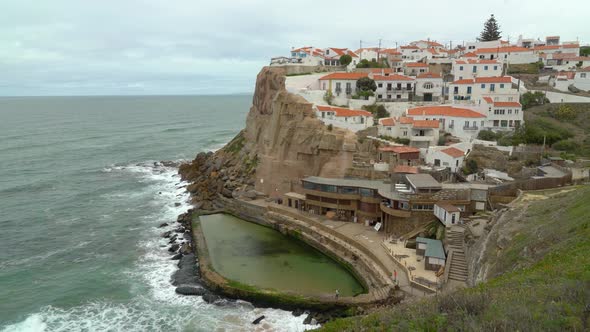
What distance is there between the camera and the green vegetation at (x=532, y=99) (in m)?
46.7

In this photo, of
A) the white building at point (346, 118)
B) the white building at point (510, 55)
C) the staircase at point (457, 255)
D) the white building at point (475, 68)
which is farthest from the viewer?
the white building at point (510, 55)

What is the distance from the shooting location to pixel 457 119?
4197cm

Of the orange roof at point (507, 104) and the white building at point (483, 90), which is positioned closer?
the orange roof at point (507, 104)

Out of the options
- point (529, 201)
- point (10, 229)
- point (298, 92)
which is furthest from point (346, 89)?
point (10, 229)

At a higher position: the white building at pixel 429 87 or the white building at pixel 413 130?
the white building at pixel 429 87

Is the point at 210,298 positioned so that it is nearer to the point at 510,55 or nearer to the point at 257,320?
the point at 257,320

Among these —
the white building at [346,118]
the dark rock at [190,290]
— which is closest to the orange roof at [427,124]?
the white building at [346,118]

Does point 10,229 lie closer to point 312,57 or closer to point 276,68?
point 276,68

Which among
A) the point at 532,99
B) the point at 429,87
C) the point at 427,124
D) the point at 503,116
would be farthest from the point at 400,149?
the point at 532,99

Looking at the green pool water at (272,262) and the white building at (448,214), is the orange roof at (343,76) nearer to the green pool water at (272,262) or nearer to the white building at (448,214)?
the green pool water at (272,262)

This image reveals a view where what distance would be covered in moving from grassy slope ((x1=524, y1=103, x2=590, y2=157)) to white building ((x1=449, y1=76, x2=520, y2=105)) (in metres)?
2.95

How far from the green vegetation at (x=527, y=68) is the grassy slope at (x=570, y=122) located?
43.7 ft

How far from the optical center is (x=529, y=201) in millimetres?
27688

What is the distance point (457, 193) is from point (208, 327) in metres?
20.0
